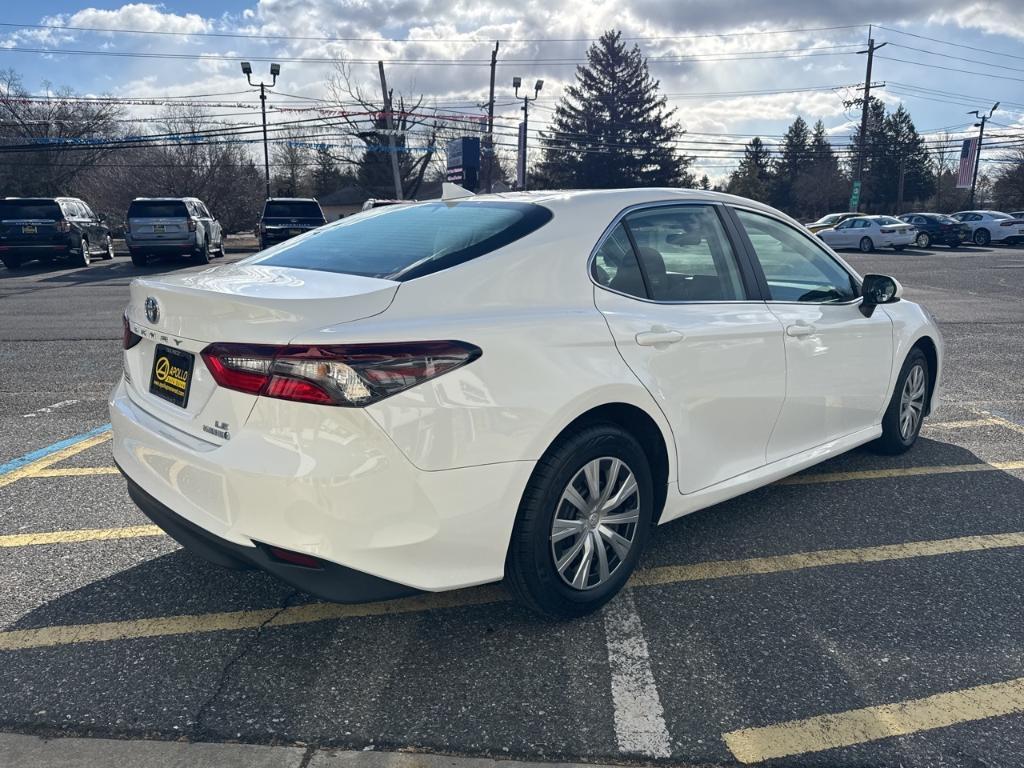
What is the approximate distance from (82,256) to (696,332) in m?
21.8

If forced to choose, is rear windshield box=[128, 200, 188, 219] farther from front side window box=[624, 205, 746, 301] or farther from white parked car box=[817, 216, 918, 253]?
white parked car box=[817, 216, 918, 253]

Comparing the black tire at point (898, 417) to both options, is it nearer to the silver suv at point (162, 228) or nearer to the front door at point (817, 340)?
the front door at point (817, 340)

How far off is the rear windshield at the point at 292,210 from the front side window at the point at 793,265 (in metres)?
20.8

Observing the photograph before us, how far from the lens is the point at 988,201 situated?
2734 inches

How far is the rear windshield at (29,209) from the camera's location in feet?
63.2

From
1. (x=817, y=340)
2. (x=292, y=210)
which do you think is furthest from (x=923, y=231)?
(x=817, y=340)

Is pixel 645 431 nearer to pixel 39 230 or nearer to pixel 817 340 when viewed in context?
pixel 817 340

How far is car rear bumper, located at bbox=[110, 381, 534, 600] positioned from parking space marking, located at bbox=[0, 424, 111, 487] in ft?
8.47

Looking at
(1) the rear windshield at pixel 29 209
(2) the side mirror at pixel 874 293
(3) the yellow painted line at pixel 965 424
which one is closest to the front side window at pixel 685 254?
(2) the side mirror at pixel 874 293

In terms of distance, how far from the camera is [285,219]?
23000mm

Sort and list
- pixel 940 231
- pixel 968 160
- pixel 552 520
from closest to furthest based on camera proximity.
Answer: pixel 552 520 < pixel 940 231 < pixel 968 160

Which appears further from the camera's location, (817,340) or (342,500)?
(817,340)

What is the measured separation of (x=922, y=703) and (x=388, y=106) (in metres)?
47.9

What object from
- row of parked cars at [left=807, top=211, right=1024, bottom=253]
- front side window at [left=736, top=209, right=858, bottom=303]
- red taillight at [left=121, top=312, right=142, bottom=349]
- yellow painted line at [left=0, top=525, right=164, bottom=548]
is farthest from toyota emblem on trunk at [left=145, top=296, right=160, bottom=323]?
row of parked cars at [left=807, top=211, right=1024, bottom=253]
